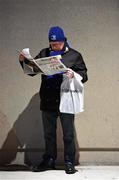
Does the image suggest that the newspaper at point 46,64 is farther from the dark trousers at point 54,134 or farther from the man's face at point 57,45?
the dark trousers at point 54,134

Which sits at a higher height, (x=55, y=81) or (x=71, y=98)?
(x=55, y=81)

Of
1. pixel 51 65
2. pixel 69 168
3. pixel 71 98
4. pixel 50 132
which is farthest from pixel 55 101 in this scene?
pixel 69 168

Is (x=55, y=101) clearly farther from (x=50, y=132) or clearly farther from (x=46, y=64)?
(x=46, y=64)

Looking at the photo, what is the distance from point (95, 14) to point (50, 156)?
1767 mm

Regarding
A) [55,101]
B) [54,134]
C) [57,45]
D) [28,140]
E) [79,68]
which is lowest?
[28,140]

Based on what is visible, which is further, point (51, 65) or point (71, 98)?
point (71, 98)

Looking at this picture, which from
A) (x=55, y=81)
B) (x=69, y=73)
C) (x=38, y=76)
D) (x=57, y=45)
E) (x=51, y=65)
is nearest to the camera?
(x=51, y=65)

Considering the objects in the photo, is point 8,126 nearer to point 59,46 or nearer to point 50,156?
point 50,156

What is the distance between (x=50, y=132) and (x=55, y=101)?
386 millimetres

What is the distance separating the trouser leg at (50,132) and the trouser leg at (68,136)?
5.3 inches

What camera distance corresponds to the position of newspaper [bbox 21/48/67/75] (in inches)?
177

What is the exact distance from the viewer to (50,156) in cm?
513

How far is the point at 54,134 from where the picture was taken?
510 centimetres

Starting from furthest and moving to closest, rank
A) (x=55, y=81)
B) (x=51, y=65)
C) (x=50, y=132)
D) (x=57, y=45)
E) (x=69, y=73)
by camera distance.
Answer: (x=50, y=132) → (x=55, y=81) → (x=57, y=45) → (x=69, y=73) → (x=51, y=65)
